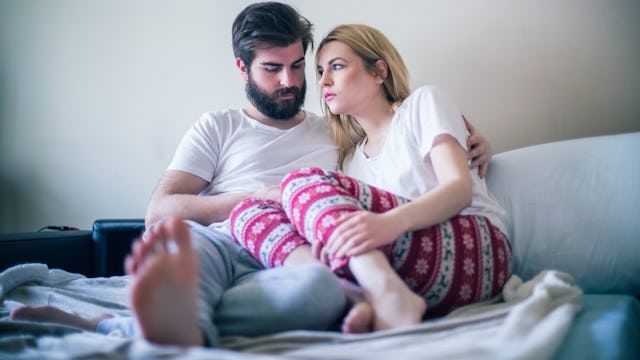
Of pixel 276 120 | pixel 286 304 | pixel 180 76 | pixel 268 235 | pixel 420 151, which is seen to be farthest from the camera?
pixel 180 76

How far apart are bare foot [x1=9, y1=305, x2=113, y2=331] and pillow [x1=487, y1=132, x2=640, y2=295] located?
80 cm

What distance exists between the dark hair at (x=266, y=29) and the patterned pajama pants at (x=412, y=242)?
2.11ft

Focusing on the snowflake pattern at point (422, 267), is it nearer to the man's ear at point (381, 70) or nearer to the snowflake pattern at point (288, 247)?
the snowflake pattern at point (288, 247)

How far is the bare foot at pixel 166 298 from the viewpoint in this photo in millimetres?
525

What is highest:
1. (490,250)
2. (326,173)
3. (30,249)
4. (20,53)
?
(20,53)

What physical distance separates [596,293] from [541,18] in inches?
29.0

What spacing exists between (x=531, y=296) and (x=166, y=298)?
51 cm

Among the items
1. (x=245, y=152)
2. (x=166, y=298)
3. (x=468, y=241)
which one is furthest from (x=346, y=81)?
(x=166, y=298)

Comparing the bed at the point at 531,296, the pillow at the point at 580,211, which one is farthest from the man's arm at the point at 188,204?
the pillow at the point at 580,211

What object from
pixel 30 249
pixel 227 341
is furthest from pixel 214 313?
pixel 30 249

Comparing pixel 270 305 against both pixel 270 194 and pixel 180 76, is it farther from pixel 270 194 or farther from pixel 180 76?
pixel 180 76

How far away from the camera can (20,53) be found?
189 cm

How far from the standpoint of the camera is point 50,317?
770 mm

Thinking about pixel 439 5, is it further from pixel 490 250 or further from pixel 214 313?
pixel 214 313
